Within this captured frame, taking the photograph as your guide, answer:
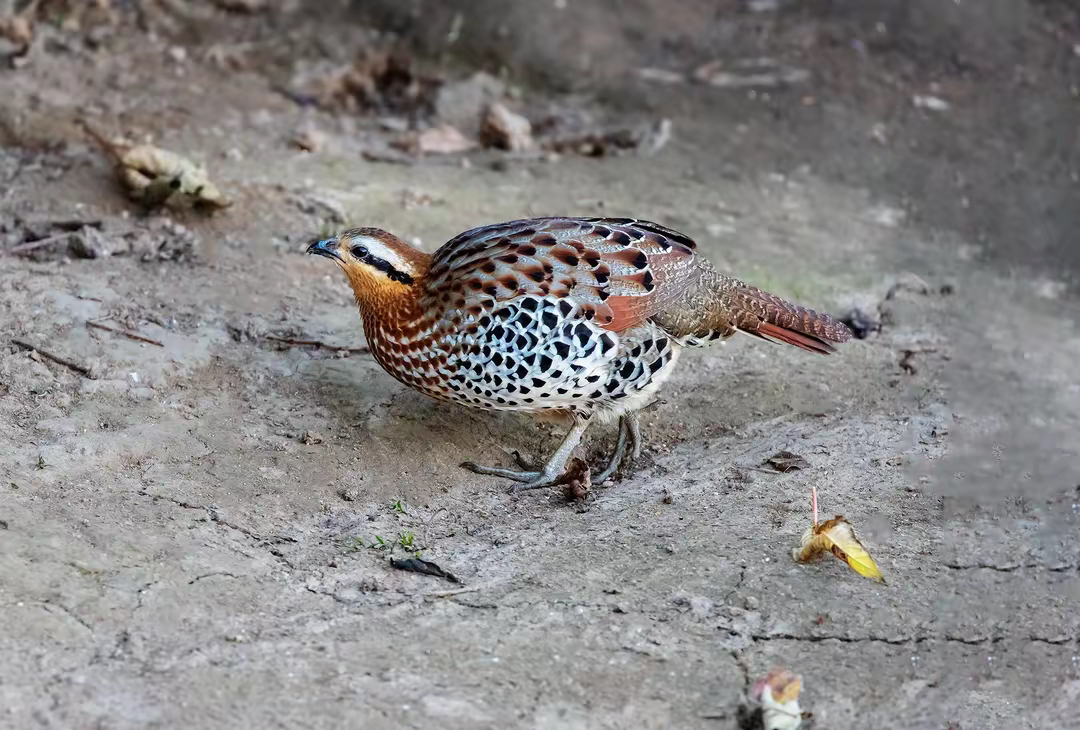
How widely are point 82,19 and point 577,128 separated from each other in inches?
143

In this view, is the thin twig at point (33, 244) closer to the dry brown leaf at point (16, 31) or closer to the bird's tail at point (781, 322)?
the dry brown leaf at point (16, 31)

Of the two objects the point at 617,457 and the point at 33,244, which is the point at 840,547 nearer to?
the point at 617,457

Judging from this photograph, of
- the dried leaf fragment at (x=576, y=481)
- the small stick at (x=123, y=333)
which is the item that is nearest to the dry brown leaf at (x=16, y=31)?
the small stick at (x=123, y=333)

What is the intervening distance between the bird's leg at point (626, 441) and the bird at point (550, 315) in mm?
17

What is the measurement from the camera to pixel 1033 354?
6.91 metres

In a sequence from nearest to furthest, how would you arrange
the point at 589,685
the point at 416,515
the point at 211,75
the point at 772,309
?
the point at 589,685 → the point at 416,515 → the point at 772,309 → the point at 211,75

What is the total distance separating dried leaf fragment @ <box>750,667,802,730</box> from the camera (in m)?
3.89

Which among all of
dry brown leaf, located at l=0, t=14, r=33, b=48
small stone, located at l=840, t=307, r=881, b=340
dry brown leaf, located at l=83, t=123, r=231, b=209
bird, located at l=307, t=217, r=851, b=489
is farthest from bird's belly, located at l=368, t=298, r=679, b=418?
Answer: dry brown leaf, located at l=0, t=14, r=33, b=48

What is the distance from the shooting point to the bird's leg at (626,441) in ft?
19.3

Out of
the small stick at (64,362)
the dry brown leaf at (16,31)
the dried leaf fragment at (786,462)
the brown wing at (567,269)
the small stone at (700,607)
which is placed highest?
the brown wing at (567,269)

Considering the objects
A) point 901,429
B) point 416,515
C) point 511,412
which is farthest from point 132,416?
point 901,429

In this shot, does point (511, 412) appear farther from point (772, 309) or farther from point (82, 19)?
point (82, 19)

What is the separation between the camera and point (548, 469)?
5711 millimetres

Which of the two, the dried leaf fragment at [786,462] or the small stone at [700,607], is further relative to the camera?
the dried leaf fragment at [786,462]
